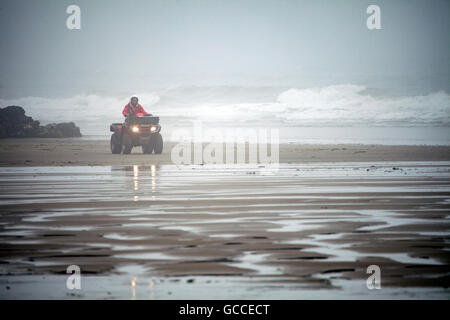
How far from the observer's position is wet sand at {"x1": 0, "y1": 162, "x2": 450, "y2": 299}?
662 cm

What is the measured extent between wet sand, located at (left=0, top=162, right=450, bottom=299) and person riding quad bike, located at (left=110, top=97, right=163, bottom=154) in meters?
15.5

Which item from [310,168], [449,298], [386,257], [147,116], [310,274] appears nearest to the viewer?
[449,298]

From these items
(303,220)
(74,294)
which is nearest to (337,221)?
(303,220)

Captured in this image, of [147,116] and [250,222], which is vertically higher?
[147,116]

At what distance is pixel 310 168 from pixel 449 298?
60.6 feet

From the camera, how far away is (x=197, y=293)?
634 centimetres

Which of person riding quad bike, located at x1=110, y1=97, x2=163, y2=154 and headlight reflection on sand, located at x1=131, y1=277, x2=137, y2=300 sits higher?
person riding quad bike, located at x1=110, y1=97, x2=163, y2=154

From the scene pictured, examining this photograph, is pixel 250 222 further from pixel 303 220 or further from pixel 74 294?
pixel 74 294

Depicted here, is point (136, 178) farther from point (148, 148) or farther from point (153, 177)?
point (148, 148)

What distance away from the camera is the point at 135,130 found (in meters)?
32.9

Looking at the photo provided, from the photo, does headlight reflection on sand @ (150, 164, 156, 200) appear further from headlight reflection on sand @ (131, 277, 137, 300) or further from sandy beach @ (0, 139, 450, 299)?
headlight reflection on sand @ (131, 277, 137, 300)

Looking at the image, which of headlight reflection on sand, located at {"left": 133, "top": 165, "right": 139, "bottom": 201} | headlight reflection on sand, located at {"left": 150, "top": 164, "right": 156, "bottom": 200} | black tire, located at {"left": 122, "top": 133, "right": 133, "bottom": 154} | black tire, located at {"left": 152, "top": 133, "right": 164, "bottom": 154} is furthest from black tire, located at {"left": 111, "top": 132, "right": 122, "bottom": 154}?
headlight reflection on sand, located at {"left": 133, "top": 165, "right": 139, "bottom": 201}

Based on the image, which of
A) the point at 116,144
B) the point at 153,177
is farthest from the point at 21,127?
the point at 153,177

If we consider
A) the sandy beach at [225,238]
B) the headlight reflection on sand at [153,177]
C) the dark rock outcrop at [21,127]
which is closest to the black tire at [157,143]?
the headlight reflection on sand at [153,177]
